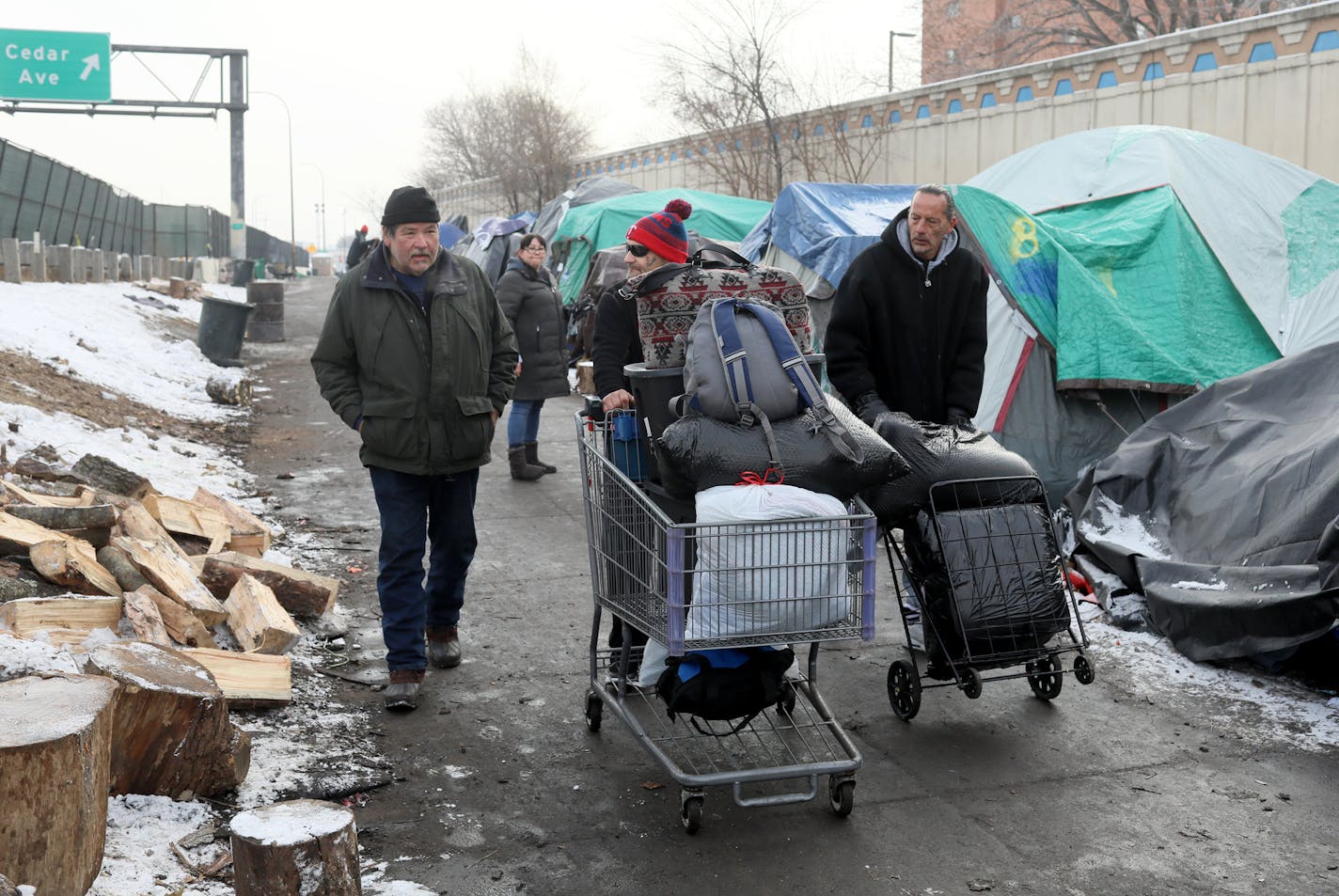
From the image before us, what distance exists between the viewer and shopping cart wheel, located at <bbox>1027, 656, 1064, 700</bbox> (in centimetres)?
516

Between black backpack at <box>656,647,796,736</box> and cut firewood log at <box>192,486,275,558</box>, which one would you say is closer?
black backpack at <box>656,647,796,736</box>

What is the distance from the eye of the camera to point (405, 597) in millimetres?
5203

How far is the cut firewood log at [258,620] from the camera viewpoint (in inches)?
211

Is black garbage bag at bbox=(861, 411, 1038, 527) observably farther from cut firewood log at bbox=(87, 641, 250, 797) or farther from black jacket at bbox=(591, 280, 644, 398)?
cut firewood log at bbox=(87, 641, 250, 797)

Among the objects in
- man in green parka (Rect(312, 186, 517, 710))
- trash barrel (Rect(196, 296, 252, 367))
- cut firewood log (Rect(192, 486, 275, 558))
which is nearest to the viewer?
man in green parka (Rect(312, 186, 517, 710))

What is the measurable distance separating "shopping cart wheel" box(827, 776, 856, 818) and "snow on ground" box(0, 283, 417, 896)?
1437 millimetres

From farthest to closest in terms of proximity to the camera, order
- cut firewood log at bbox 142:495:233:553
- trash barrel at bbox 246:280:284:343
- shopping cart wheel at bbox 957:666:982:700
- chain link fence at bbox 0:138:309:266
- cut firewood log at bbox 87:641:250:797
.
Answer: chain link fence at bbox 0:138:309:266, trash barrel at bbox 246:280:284:343, cut firewood log at bbox 142:495:233:553, shopping cart wheel at bbox 957:666:982:700, cut firewood log at bbox 87:641:250:797

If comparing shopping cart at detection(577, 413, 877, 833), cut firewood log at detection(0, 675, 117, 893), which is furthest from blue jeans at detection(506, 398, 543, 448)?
cut firewood log at detection(0, 675, 117, 893)

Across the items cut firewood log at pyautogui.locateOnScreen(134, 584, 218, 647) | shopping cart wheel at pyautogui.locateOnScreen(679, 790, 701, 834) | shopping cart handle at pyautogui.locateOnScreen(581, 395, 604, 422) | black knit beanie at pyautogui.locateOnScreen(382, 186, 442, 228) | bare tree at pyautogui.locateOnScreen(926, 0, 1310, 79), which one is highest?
bare tree at pyautogui.locateOnScreen(926, 0, 1310, 79)

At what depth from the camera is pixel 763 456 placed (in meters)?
4.07

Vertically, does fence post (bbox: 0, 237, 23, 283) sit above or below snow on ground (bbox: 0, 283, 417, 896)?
above

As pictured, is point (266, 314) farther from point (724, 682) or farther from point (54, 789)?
point (54, 789)

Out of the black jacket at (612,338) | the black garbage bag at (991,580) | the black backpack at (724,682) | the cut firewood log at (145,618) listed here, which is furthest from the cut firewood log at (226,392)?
the black backpack at (724,682)

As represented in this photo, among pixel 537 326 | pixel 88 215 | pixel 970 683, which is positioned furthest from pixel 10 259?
pixel 970 683
